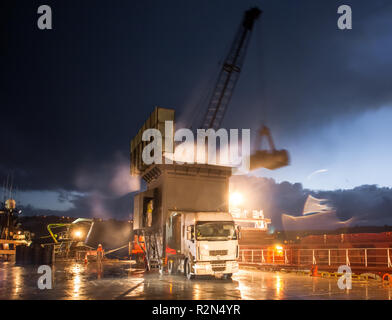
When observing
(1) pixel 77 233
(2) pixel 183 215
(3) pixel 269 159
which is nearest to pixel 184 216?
(2) pixel 183 215

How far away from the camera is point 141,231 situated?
28.3m

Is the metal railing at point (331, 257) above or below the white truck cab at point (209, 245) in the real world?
below

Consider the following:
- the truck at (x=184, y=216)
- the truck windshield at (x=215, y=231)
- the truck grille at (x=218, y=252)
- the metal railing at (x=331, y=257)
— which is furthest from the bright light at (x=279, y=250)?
the truck grille at (x=218, y=252)

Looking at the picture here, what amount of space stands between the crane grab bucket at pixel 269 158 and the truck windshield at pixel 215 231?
107ft

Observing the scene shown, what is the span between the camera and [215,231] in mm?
17891

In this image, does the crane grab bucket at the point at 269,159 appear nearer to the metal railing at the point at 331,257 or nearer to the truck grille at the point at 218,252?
the metal railing at the point at 331,257

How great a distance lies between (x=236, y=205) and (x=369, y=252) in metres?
30.2

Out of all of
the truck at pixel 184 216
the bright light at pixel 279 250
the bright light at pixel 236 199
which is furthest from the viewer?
the bright light at pixel 236 199

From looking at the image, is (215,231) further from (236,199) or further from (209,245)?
(236,199)

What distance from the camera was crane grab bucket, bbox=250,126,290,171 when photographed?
49.4m

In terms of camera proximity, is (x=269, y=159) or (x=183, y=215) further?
(x=269, y=159)

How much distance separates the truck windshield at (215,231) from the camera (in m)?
17.7

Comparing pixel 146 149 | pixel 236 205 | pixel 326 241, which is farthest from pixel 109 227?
pixel 326 241

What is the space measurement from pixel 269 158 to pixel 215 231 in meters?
33.6
